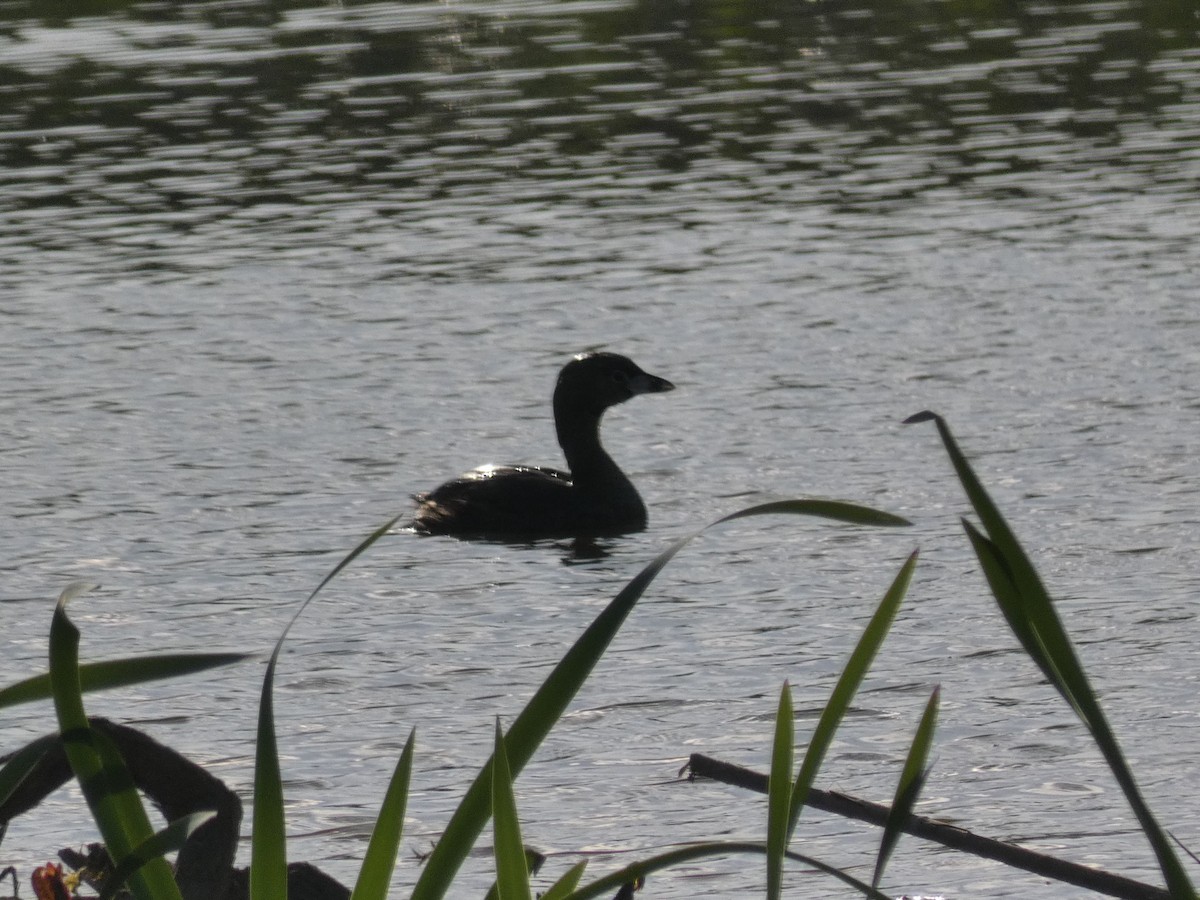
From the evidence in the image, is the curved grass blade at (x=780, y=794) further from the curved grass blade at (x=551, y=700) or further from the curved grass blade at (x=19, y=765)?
the curved grass blade at (x=19, y=765)

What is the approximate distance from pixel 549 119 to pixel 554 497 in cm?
1576

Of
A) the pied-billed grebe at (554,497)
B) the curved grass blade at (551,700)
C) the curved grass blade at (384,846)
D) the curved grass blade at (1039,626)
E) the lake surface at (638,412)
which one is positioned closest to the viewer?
the curved grass blade at (1039,626)

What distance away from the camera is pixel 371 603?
984 cm

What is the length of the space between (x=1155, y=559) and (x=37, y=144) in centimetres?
1915

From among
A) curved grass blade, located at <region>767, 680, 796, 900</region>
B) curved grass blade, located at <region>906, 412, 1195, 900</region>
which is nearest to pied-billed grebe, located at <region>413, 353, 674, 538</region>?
curved grass blade, located at <region>767, 680, 796, 900</region>

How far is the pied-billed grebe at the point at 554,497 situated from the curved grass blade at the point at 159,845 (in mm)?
8026

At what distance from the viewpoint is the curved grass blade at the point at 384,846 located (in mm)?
3014

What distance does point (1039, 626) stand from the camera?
254cm

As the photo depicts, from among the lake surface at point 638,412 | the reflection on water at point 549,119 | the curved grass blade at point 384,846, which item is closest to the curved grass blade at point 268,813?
the curved grass blade at point 384,846

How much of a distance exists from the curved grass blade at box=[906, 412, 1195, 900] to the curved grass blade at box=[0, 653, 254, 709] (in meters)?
0.94

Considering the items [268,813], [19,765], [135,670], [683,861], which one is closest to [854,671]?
[683,861]

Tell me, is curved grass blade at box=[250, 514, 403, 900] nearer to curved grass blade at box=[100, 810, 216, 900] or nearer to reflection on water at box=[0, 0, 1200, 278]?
curved grass blade at box=[100, 810, 216, 900]

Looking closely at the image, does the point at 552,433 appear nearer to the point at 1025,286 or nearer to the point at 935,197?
the point at 1025,286

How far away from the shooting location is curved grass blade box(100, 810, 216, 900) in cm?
290
